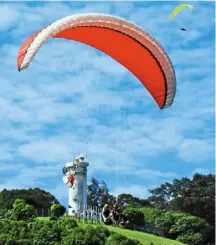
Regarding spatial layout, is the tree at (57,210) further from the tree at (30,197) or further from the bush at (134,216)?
the tree at (30,197)

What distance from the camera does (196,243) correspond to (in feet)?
213

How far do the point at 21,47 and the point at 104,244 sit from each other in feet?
93.6

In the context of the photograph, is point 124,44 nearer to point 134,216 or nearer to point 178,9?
point 178,9

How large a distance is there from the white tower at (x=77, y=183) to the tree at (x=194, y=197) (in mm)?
21387

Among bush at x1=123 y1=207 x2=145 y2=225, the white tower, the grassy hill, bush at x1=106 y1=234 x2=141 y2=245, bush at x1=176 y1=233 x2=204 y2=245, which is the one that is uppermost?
the white tower

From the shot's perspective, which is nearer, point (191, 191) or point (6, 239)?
point (6, 239)

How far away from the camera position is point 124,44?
23.9 metres

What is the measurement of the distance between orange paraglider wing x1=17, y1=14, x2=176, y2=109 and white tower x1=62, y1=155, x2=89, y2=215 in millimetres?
37237

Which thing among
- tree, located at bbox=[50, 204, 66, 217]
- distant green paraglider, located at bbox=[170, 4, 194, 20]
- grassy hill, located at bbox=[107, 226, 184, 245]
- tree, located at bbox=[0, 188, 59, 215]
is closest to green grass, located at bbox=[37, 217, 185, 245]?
grassy hill, located at bbox=[107, 226, 184, 245]

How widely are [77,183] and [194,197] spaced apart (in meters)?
22.4

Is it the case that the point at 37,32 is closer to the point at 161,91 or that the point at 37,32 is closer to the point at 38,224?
the point at 161,91

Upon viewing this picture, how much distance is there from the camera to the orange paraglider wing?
Result: 70.1ft

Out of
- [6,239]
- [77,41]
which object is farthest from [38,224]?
[77,41]

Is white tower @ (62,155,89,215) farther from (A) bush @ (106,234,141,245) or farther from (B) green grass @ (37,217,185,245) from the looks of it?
(A) bush @ (106,234,141,245)
